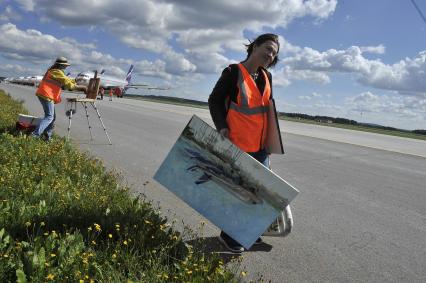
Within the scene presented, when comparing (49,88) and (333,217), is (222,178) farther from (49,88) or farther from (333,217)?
(49,88)

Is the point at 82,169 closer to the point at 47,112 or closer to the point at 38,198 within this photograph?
the point at 38,198

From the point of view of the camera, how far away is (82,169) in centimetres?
666

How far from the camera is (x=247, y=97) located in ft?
13.5

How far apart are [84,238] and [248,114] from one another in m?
1.90

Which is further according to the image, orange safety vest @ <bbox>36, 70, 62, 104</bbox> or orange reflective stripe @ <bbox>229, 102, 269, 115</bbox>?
orange safety vest @ <bbox>36, 70, 62, 104</bbox>

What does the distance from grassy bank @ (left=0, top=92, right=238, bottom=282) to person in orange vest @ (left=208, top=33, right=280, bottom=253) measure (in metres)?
1.15

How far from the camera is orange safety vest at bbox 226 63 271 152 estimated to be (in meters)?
4.11

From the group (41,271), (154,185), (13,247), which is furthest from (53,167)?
(41,271)

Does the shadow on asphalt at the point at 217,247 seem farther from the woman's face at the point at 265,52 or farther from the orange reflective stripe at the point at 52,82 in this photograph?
the orange reflective stripe at the point at 52,82

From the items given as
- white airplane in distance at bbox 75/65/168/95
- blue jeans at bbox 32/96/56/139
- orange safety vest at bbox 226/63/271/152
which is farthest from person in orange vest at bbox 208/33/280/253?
white airplane in distance at bbox 75/65/168/95


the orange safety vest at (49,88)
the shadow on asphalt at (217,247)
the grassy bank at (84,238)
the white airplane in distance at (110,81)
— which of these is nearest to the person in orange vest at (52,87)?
the orange safety vest at (49,88)

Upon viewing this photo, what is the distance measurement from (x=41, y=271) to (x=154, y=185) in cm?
425

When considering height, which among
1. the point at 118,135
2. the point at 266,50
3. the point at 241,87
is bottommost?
the point at 118,135

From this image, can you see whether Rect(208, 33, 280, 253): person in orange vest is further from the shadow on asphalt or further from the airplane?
the shadow on asphalt
